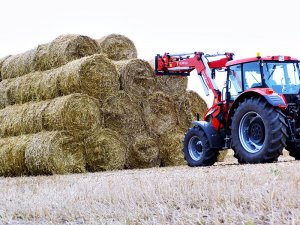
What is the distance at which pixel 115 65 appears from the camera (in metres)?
11.7

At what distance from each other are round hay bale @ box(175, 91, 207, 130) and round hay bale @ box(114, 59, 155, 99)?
805mm

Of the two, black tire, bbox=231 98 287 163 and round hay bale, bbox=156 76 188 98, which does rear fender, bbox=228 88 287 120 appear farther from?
round hay bale, bbox=156 76 188 98

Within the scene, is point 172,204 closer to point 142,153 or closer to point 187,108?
point 142,153

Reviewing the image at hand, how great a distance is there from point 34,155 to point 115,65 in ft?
8.21

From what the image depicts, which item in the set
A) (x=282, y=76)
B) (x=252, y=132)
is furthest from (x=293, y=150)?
(x=282, y=76)

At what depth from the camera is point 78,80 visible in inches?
430

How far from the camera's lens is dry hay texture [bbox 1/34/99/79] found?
11641mm

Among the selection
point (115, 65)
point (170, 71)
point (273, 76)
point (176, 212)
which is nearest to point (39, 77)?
point (115, 65)

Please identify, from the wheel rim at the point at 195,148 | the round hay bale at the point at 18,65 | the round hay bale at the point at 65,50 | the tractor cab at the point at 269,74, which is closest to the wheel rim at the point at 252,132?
the tractor cab at the point at 269,74

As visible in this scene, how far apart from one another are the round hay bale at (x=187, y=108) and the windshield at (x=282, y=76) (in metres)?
3.16

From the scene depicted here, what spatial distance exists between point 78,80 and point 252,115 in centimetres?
358

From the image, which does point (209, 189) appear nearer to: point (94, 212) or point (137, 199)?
point (137, 199)

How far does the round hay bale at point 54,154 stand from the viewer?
10.5 m

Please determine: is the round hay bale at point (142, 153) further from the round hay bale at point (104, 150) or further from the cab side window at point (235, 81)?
the cab side window at point (235, 81)
